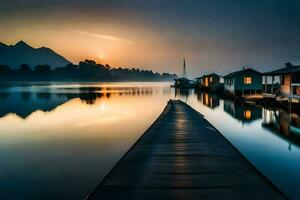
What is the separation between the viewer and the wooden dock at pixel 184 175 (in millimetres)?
7047

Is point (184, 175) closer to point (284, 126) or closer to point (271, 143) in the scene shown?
point (271, 143)

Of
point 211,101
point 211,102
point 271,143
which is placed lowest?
point 271,143

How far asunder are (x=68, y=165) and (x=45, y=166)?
1.26 m

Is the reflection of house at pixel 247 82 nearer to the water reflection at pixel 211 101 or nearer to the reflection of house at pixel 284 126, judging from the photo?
the water reflection at pixel 211 101

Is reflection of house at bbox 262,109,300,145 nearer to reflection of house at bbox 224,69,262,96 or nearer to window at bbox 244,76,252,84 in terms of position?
reflection of house at bbox 224,69,262,96

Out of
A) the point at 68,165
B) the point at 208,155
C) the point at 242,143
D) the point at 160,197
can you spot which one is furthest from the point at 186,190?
the point at 242,143

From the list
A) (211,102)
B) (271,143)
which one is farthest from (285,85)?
(211,102)

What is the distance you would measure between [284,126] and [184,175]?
19.4m

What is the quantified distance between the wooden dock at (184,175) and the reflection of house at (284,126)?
412 inches

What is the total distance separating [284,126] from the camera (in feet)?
79.0

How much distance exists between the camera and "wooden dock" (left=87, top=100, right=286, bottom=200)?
23.1 ft

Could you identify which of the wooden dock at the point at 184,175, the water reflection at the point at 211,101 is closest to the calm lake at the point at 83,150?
the wooden dock at the point at 184,175

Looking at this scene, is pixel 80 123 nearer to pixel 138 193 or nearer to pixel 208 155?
pixel 208 155

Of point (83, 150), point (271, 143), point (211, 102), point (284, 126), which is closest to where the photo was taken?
point (83, 150)
